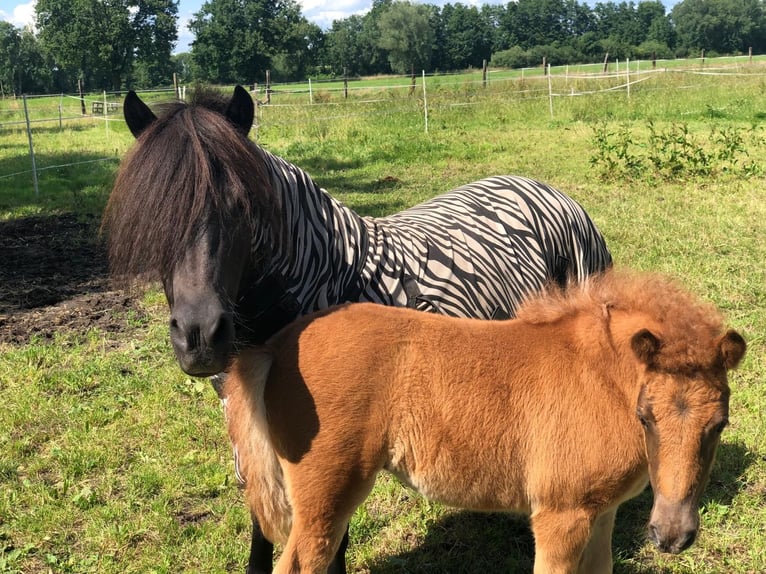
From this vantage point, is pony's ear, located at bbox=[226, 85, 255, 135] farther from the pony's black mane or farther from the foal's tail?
the foal's tail

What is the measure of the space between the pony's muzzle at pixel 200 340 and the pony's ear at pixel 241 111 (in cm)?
74

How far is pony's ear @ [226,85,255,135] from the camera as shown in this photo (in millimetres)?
2104

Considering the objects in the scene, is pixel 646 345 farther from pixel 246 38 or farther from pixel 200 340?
pixel 246 38

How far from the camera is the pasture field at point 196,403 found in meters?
2.95

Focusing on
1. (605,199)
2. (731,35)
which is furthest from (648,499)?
(731,35)

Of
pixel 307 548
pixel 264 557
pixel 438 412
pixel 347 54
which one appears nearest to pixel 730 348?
pixel 438 412

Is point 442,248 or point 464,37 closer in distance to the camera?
point 442,248

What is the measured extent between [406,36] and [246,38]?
21.0 metres

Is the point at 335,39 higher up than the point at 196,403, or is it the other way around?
the point at 335,39

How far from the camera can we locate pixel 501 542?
304 cm

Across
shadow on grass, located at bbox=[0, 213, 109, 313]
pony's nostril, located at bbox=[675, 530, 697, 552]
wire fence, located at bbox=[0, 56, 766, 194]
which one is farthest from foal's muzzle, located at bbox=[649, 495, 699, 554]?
wire fence, located at bbox=[0, 56, 766, 194]

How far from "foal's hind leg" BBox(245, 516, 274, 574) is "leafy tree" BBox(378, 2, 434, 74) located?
2758 inches

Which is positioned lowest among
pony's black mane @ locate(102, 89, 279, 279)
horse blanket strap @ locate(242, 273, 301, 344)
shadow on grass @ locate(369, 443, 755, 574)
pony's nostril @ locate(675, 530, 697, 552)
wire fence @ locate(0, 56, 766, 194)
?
A: shadow on grass @ locate(369, 443, 755, 574)

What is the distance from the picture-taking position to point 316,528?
6.20ft
